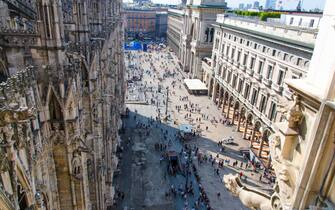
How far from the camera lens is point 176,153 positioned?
35500 mm

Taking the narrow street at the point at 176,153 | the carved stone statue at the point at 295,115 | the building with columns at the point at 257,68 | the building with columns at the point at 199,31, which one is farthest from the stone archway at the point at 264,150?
the building with columns at the point at 199,31

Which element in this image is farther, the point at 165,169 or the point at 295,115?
the point at 165,169

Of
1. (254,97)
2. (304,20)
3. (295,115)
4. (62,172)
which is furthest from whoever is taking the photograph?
(304,20)

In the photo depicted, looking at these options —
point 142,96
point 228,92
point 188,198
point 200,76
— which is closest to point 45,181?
point 188,198

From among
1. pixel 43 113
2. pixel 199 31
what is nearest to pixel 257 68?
pixel 199 31

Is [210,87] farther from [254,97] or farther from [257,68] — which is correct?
[257,68]

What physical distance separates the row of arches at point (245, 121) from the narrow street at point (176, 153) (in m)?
1.54

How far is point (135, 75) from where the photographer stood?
71438mm

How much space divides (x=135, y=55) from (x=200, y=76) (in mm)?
38508

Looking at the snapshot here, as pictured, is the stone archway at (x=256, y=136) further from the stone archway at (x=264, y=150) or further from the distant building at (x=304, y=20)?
the distant building at (x=304, y=20)

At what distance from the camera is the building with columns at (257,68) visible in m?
30.7

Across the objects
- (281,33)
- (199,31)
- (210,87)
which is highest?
(281,33)

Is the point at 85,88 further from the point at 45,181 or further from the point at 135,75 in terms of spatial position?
the point at 135,75

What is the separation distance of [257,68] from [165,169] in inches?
766
